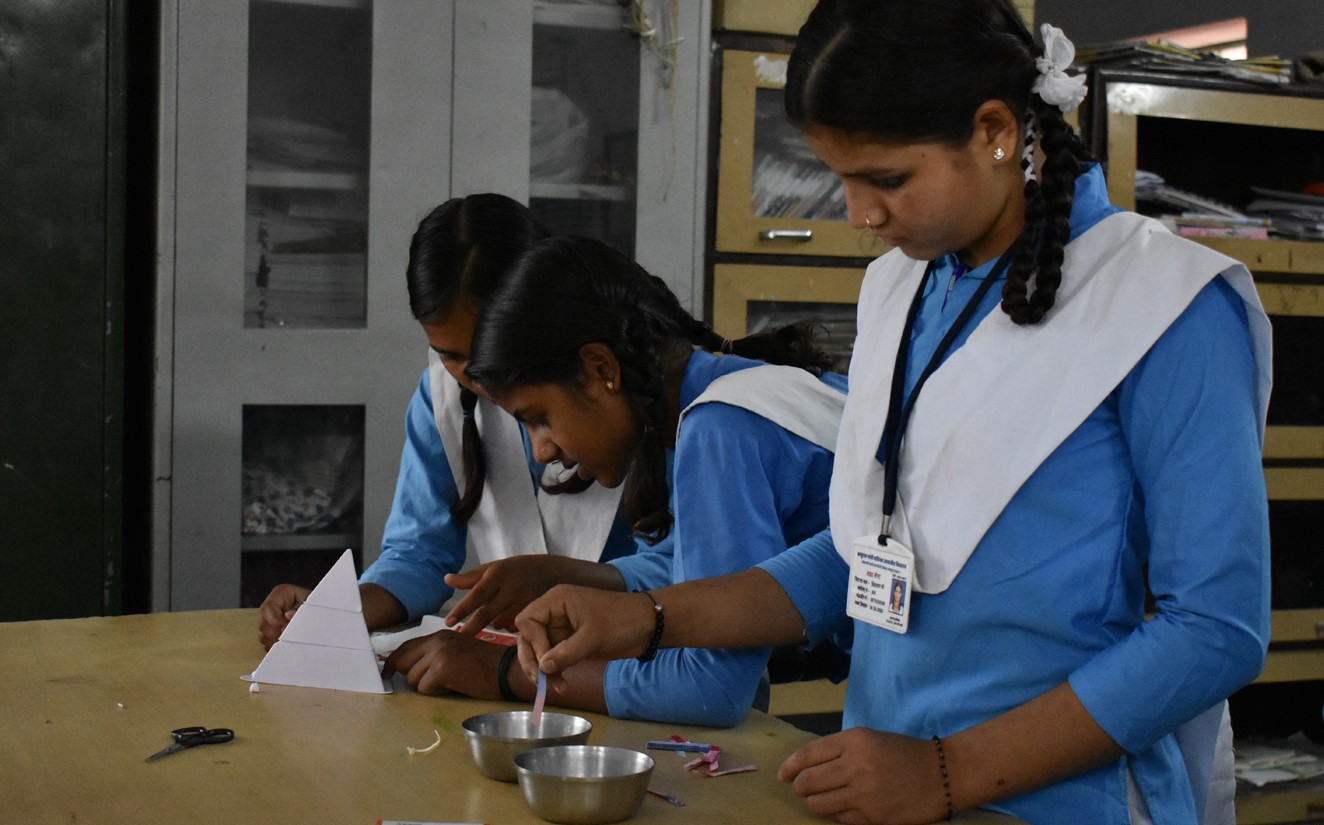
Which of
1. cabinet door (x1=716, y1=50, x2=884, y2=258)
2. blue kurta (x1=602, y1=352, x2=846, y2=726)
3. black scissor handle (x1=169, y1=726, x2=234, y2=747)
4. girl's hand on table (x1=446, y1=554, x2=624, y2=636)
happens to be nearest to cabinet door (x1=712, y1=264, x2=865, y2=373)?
cabinet door (x1=716, y1=50, x2=884, y2=258)

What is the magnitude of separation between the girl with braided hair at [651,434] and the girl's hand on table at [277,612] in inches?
8.2

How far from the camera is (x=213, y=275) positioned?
99.0 inches

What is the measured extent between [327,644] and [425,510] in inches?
20.2

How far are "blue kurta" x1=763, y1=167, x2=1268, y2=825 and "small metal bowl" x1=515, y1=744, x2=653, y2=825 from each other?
265 mm

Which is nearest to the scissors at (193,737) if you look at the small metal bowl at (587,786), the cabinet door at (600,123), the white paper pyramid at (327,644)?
the white paper pyramid at (327,644)

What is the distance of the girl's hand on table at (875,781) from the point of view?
3.26ft

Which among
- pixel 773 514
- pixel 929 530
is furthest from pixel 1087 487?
pixel 773 514

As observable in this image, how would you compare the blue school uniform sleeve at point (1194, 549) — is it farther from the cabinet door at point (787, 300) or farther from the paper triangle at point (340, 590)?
the cabinet door at point (787, 300)

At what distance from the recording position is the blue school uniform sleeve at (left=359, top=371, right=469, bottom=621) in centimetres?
188

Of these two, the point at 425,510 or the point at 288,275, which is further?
the point at 288,275

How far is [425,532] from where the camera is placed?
6.26 ft

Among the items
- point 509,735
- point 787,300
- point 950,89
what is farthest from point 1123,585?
point 787,300

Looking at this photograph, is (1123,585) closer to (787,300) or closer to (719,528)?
(719,528)

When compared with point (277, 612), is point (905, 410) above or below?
above
